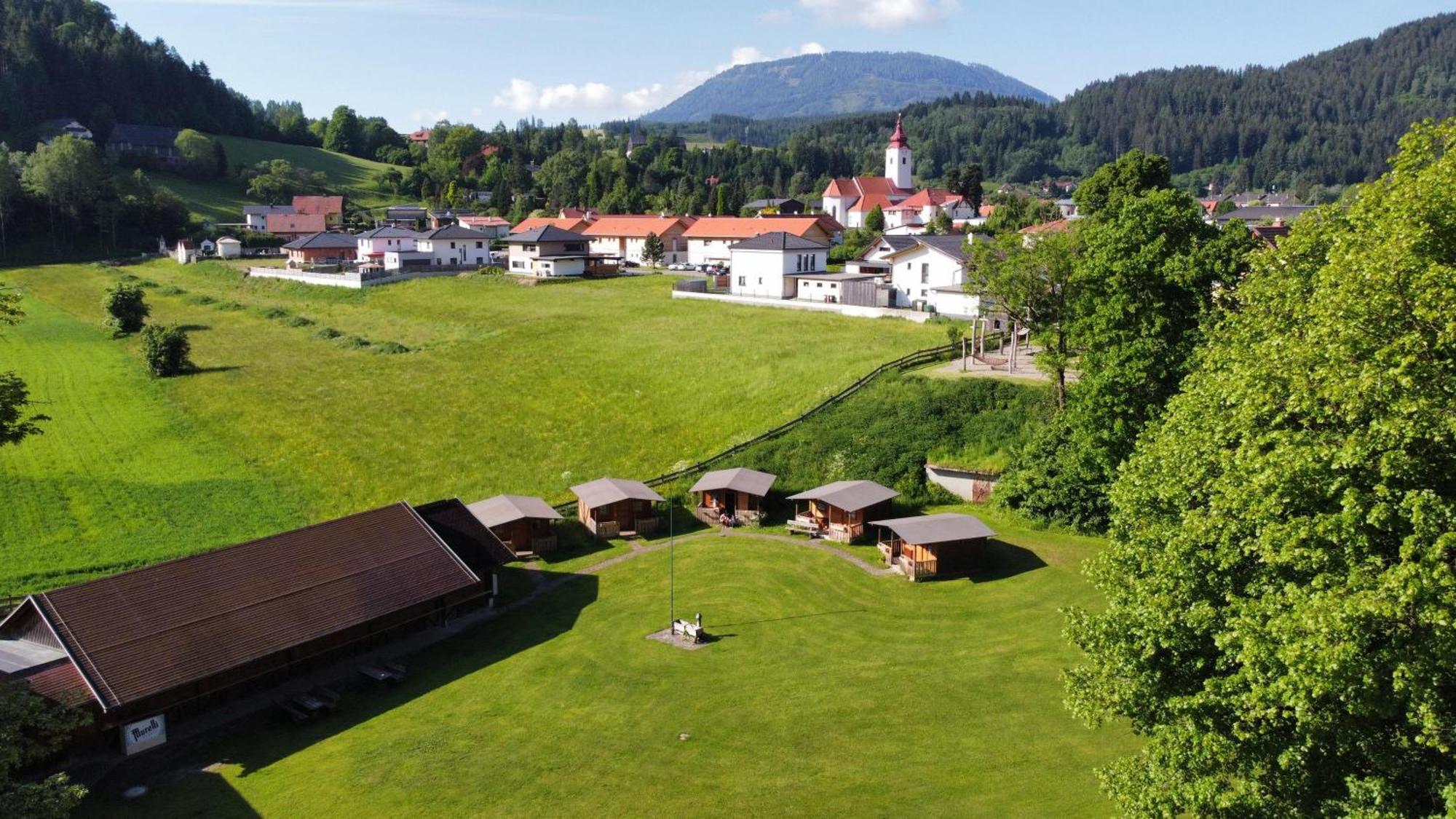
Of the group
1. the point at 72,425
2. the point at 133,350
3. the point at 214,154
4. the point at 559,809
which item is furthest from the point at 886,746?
the point at 214,154

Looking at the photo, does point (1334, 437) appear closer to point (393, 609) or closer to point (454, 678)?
point (454, 678)

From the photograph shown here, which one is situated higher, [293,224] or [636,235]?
[293,224]

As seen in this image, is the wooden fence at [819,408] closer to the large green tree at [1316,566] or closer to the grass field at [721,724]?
the grass field at [721,724]

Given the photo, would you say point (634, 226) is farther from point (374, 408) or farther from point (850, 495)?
point (850, 495)

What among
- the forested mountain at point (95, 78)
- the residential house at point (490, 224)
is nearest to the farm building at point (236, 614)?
the residential house at point (490, 224)

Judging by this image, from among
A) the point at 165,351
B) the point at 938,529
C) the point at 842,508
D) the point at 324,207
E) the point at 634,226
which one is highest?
the point at 324,207

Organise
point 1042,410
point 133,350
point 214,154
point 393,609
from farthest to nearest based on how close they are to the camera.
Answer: point 214,154, point 133,350, point 1042,410, point 393,609

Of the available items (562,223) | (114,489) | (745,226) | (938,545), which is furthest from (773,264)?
(562,223)
